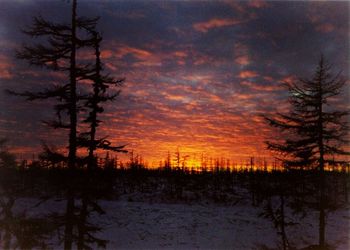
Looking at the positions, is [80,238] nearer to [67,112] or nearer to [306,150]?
[67,112]

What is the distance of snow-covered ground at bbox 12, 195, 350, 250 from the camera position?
153 feet

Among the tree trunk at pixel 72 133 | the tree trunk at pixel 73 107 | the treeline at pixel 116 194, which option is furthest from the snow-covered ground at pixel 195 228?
the tree trunk at pixel 73 107

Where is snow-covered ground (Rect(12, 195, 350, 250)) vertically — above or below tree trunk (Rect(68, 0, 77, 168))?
below

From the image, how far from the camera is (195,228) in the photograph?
51188 millimetres

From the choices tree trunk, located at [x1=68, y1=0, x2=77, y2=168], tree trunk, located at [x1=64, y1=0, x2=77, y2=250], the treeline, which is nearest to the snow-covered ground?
the treeline

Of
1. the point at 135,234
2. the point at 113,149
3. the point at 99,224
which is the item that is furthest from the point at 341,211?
the point at 113,149

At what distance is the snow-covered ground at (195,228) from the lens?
46.7 metres

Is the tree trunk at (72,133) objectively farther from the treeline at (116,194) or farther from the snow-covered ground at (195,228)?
the snow-covered ground at (195,228)

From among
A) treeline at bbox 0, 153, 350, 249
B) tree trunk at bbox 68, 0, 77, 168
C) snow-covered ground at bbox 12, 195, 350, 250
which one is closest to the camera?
tree trunk at bbox 68, 0, 77, 168

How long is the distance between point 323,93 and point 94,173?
16314mm

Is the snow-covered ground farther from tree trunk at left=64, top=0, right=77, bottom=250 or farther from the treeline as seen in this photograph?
tree trunk at left=64, top=0, right=77, bottom=250

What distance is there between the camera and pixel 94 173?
18344 millimetres

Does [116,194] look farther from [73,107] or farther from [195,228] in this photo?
[73,107]

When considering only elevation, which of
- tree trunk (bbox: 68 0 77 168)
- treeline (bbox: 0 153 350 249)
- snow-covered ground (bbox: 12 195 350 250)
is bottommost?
snow-covered ground (bbox: 12 195 350 250)
